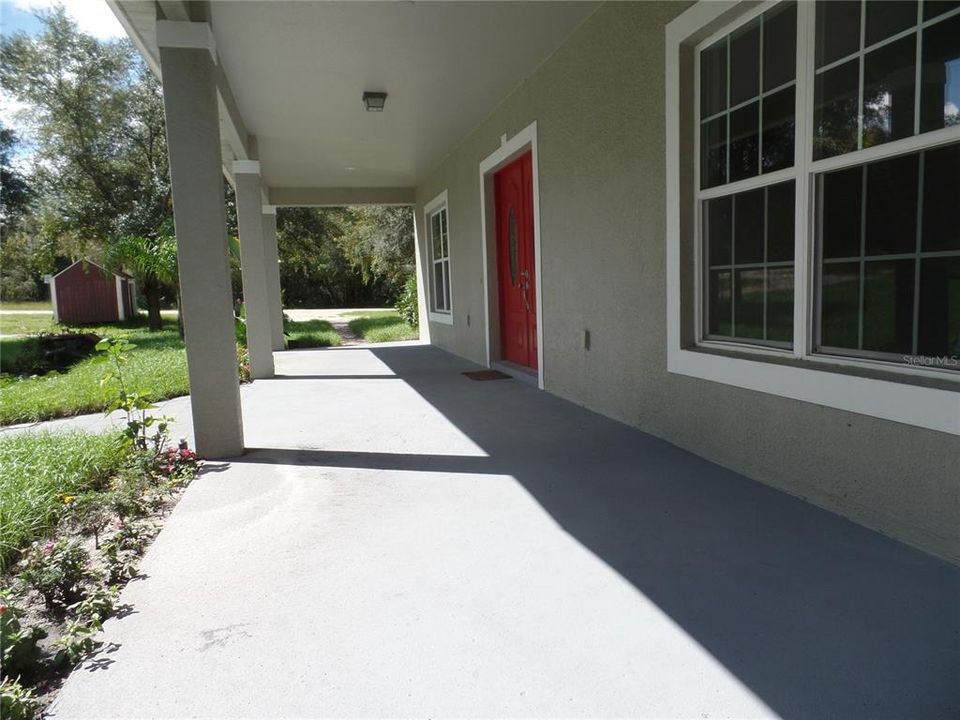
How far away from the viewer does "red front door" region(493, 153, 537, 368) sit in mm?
6777

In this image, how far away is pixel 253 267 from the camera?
8430 mm

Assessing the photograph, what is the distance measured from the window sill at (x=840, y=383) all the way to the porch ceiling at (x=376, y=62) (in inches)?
111

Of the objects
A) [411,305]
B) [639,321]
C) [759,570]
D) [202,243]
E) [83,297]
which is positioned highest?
[202,243]

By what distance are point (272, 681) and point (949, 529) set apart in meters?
2.46

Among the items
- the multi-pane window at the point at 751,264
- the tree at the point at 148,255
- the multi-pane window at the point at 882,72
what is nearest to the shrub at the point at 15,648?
the multi-pane window at the point at 751,264

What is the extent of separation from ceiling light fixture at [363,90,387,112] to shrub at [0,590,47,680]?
5.54 meters

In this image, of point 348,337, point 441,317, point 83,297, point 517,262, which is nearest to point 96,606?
point 517,262

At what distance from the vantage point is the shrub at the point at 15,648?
1.84 metres

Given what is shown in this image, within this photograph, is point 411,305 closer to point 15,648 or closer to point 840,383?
point 840,383

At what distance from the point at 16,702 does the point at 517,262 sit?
615 centimetres

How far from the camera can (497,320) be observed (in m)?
7.88

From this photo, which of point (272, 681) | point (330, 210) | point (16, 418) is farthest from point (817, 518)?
point (330, 210)

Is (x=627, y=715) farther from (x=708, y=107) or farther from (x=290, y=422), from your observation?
(x=290, y=422)

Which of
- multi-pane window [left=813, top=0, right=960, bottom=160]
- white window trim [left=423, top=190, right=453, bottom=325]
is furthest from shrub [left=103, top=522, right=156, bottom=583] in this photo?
white window trim [left=423, top=190, right=453, bottom=325]
